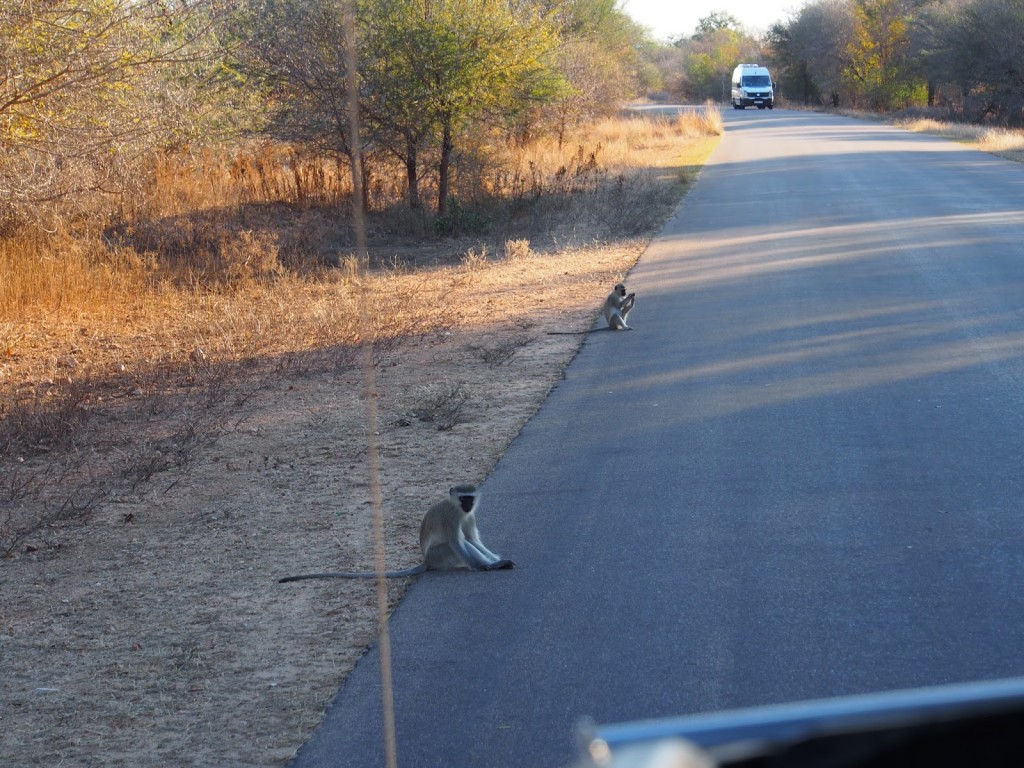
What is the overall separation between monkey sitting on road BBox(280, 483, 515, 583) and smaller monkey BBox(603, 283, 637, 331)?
19.5 ft

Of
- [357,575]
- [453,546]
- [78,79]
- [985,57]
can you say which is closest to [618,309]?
[78,79]

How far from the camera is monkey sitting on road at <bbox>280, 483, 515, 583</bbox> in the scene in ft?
17.8

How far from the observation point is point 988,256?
1381 cm

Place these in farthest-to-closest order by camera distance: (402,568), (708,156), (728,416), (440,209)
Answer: (708,156) → (440,209) → (728,416) → (402,568)

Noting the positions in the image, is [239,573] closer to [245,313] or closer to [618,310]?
[618,310]

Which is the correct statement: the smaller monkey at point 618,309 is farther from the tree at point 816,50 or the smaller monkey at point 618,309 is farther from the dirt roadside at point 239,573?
the tree at point 816,50

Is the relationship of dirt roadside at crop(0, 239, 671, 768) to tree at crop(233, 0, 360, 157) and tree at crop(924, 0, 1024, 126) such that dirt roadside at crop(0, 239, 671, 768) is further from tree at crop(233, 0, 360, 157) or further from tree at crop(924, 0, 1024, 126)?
tree at crop(924, 0, 1024, 126)

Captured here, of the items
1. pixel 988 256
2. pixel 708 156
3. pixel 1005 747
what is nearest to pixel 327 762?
pixel 1005 747

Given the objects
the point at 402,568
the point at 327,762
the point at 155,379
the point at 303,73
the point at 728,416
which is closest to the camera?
the point at 327,762

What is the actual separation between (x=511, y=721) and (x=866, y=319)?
7762 mm

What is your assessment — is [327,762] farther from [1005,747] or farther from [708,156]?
[708,156]

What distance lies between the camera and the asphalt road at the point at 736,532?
162 inches

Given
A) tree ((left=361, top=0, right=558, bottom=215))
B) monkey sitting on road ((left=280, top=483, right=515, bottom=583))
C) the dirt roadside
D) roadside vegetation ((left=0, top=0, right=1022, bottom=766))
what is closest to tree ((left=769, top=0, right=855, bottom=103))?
roadside vegetation ((left=0, top=0, right=1022, bottom=766))

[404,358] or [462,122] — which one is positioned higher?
[462,122]
